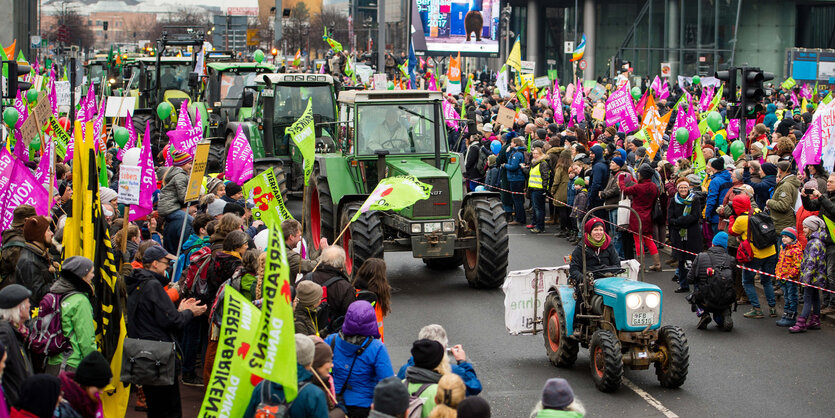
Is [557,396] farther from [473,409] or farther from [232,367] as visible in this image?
[232,367]

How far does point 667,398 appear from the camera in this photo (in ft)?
31.4

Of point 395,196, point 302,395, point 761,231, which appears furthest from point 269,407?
point 761,231

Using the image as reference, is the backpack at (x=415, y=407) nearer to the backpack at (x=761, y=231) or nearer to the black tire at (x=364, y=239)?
the black tire at (x=364, y=239)

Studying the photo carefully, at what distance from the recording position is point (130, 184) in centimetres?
1062

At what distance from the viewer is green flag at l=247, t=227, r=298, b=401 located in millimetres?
5273

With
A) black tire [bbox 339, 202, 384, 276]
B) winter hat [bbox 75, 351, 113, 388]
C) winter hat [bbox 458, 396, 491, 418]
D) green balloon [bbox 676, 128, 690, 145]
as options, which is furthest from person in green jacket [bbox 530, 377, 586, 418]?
green balloon [bbox 676, 128, 690, 145]

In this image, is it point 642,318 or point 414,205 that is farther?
point 414,205

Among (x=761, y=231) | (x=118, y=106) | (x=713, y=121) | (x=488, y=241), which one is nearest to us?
(x=761, y=231)

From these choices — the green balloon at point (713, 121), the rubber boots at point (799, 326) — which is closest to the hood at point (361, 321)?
the rubber boots at point (799, 326)

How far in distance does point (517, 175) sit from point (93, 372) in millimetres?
14546

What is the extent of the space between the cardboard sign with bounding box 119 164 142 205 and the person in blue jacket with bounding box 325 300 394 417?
4291 mm

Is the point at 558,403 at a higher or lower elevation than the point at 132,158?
lower

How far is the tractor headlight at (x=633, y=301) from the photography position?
9.58 meters

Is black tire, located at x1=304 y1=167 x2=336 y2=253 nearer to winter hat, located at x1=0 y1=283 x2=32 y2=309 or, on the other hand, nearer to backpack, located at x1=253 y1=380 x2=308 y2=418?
winter hat, located at x1=0 y1=283 x2=32 y2=309
